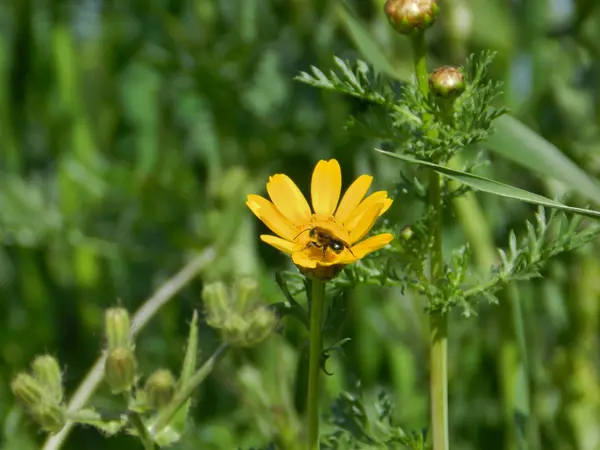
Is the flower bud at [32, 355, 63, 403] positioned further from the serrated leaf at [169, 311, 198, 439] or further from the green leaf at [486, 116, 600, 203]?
the green leaf at [486, 116, 600, 203]

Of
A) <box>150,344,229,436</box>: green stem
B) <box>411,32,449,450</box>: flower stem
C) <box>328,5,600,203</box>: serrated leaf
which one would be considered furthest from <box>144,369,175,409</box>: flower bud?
<box>328,5,600,203</box>: serrated leaf

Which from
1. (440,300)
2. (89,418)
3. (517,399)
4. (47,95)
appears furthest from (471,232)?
(47,95)

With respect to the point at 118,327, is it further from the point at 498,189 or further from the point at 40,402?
the point at 498,189

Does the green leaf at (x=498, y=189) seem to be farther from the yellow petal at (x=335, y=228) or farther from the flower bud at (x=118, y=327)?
the flower bud at (x=118, y=327)

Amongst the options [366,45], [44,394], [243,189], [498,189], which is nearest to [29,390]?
[44,394]

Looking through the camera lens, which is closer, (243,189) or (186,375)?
(186,375)

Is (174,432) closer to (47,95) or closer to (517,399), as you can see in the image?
(517,399)

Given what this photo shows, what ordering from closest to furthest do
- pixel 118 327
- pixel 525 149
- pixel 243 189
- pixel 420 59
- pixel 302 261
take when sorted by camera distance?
pixel 302 261 → pixel 420 59 → pixel 118 327 → pixel 525 149 → pixel 243 189
